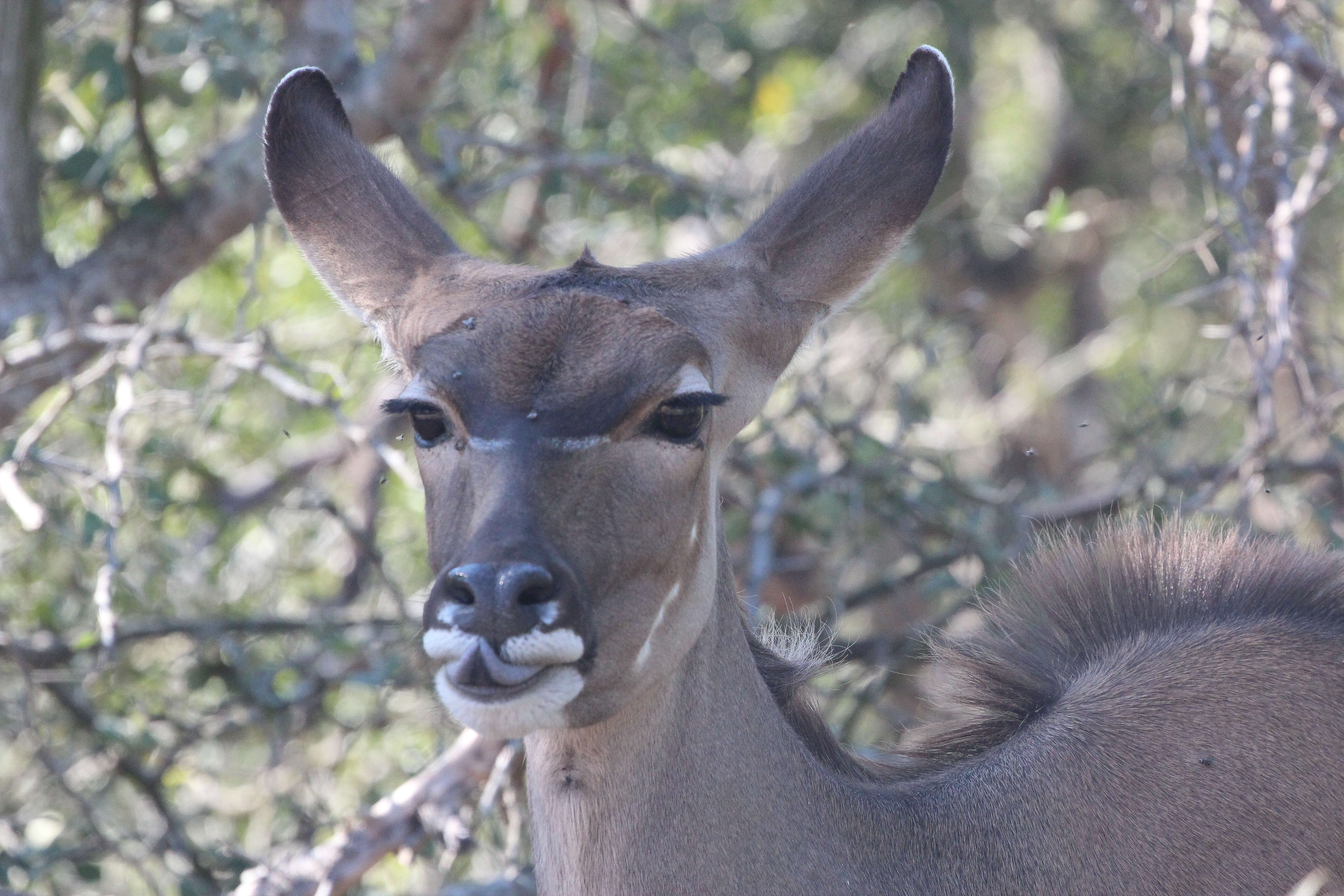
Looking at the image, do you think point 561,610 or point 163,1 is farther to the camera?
point 163,1

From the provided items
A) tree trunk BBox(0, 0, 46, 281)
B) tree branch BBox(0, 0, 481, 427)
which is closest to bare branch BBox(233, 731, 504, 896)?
tree branch BBox(0, 0, 481, 427)

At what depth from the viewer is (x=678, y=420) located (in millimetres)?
3355

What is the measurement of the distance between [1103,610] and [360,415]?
18.2 feet

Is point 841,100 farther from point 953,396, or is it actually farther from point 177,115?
point 177,115

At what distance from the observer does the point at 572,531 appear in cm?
315

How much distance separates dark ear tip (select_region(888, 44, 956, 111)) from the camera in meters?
3.86

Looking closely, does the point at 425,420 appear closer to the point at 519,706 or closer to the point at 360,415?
the point at 519,706

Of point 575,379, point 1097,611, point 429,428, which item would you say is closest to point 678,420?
point 575,379

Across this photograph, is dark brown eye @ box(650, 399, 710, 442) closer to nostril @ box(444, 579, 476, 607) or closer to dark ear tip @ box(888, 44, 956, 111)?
nostril @ box(444, 579, 476, 607)

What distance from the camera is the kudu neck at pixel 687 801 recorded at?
3.38 metres

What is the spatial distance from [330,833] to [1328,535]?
4247mm

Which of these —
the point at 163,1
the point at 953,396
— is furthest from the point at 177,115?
the point at 953,396

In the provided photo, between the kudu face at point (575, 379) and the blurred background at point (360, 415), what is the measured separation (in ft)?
1.40

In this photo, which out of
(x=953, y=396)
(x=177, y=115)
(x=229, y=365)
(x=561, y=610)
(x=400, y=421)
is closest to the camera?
(x=561, y=610)
